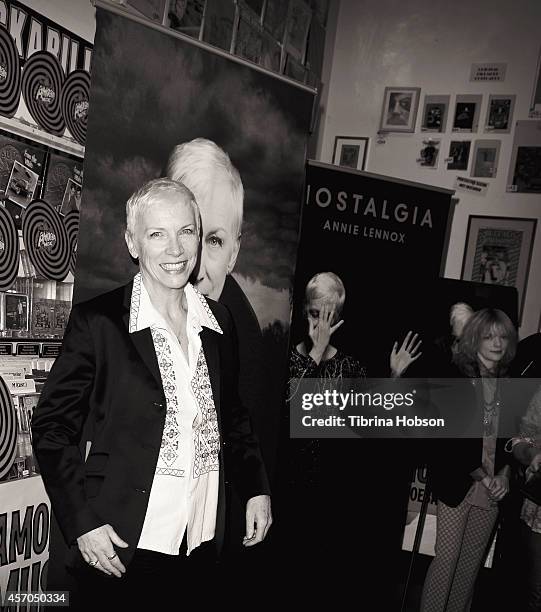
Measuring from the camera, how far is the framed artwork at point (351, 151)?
394cm

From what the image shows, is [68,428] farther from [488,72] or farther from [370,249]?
[488,72]

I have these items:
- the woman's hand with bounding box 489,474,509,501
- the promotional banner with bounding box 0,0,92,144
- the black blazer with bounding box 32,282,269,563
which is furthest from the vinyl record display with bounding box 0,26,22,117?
the woman's hand with bounding box 489,474,509,501

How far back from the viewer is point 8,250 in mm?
1731

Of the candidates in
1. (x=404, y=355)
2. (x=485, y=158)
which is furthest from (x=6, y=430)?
(x=485, y=158)

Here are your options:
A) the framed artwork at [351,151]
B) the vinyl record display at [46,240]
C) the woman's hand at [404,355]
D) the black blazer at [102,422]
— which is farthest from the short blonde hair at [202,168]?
the framed artwork at [351,151]

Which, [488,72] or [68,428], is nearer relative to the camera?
[68,428]

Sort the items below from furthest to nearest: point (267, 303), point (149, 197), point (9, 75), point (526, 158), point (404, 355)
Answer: point (526, 158) → point (404, 355) → point (267, 303) → point (9, 75) → point (149, 197)

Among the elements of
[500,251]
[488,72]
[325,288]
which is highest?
[488,72]

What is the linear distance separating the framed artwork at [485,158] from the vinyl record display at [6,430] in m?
3.03

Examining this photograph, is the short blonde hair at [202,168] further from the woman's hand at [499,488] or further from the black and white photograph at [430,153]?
the black and white photograph at [430,153]

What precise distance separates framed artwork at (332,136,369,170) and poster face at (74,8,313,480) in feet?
5.90

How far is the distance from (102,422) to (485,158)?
10.0 ft

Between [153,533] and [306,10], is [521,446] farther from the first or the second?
[306,10]

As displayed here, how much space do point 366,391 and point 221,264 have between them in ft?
4.04
